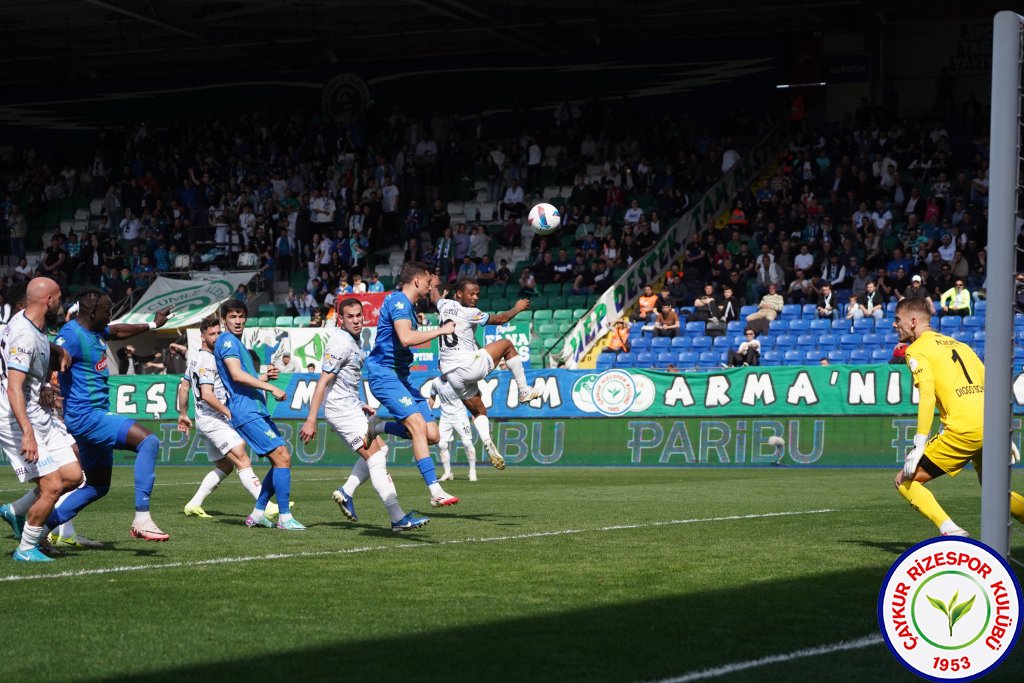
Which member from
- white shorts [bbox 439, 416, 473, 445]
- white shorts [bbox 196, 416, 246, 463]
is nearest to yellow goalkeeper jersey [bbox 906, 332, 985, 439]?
white shorts [bbox 196, 416, 246, 463]

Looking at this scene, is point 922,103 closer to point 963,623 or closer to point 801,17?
point 801,17

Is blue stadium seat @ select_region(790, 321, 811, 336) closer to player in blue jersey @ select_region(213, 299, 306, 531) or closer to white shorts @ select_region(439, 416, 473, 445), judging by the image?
white shorts @ select_region(439, 416, 473, 445)

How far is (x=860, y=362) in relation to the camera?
94.4 ft

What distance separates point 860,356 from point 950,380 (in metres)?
19.3

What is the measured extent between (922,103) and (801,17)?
4.11 meters

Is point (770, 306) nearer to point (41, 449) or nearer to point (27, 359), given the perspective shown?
point (41, 449)

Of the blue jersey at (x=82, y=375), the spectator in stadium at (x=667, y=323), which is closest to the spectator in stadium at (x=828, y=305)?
the spectator in stadium at (x=667, y=323)

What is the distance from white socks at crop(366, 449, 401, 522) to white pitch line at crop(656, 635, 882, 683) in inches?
213

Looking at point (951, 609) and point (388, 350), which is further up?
point (388, 350)

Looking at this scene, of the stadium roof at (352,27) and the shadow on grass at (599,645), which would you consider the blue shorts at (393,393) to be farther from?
the stadium roof at (352,27)

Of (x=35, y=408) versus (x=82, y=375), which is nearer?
(x=35, y=408)

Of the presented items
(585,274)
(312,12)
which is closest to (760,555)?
(585,274)

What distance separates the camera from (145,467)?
37.1ft

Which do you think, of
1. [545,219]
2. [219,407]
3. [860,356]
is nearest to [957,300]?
[860,356]
